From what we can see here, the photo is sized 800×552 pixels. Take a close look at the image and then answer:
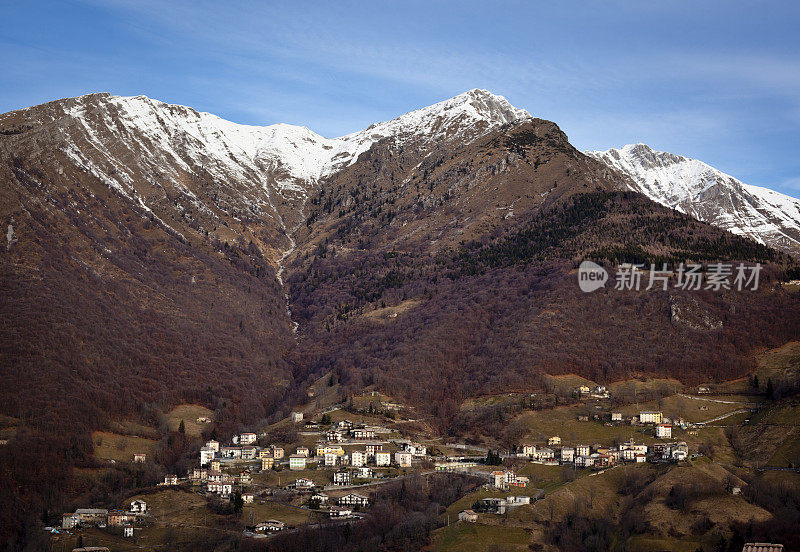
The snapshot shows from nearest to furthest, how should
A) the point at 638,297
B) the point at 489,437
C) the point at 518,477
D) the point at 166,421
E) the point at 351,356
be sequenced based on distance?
the point at 518,477
the point at 489,437
the point at 166,421
the point at 638,297
the point at 351,356

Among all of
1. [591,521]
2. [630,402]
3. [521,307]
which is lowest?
[591,521]

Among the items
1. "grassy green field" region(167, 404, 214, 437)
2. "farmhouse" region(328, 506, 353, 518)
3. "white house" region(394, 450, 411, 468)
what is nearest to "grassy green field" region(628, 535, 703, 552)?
"farmhouse" region(328, 506, 353, 518)

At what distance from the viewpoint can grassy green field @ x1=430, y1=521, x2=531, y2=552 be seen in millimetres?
98938

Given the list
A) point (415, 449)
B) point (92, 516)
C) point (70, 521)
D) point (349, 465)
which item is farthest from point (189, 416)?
→ point (70, 521)

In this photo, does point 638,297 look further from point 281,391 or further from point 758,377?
point 281,391

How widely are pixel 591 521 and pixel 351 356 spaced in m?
93.0

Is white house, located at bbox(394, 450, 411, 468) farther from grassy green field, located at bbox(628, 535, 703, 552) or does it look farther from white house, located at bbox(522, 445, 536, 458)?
grassy green field, located at bbox(628, 535, 703, 552)

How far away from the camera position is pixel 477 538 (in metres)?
101

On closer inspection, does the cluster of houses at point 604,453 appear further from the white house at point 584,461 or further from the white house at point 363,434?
the white house at point 363,434

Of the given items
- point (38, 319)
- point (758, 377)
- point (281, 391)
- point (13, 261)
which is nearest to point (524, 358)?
point (758, 377)

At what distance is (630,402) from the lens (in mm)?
150000

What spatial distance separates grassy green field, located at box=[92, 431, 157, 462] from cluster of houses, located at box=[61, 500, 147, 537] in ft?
84.2

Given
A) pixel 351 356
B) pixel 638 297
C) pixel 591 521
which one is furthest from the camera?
pixel 351 356

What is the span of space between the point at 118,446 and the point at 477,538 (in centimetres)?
7235
